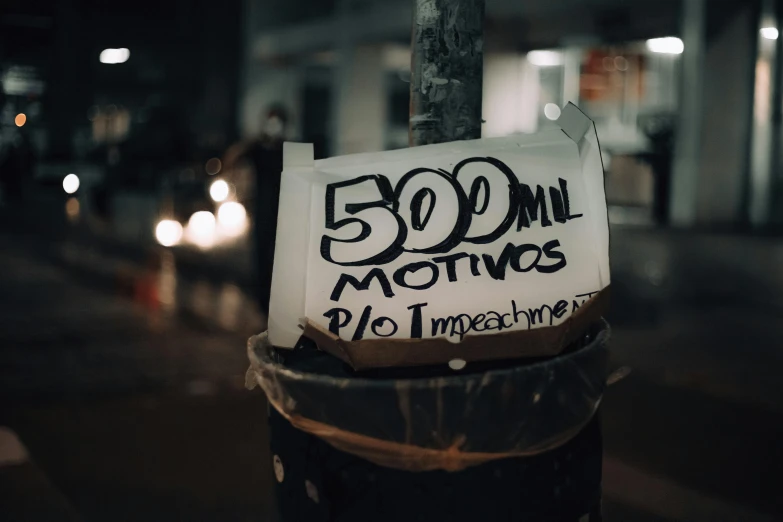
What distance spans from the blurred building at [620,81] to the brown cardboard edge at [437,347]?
39.8 feet

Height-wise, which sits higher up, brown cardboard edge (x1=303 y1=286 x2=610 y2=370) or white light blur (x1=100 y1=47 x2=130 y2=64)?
white light blur (x1=100 y1=47 x2=130 y2=64)

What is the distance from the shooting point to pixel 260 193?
26.0 ft

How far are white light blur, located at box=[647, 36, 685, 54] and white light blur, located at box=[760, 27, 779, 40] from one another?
2808 mm

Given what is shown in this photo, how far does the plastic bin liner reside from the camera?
218cm

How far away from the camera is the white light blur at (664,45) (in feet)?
64.7

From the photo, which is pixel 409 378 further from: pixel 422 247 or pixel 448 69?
pixel 448 69

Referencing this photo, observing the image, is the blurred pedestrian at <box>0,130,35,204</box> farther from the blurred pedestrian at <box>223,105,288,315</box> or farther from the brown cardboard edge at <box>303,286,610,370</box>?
the brown cardboard edge at <box>303,286,610,370</box>

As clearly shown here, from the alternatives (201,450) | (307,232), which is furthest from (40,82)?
(307,232)

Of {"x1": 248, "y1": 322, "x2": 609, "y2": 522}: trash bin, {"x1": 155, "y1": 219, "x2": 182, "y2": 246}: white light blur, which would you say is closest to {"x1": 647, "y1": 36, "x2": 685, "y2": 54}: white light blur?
{"x1": 155, "y1": 219, "x2": 182, "y2": 246}: white light blur

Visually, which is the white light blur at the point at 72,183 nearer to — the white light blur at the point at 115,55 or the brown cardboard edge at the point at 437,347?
the white light blur at the point at 115,55

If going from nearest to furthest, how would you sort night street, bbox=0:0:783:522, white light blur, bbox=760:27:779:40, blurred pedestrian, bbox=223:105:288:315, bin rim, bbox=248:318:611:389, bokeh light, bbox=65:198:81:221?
bin rim, bbox=248:318:611:389 < night street, bbox=0:0:783:522 < blurred pedestrian, bbox=223:105:288:315 < white light blur, bbox=760:27:779:40 < bokeh light, bbox=65:198:81:221

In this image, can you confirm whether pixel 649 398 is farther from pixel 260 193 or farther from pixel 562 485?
pixel 562 485

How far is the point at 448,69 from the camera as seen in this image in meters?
2.62

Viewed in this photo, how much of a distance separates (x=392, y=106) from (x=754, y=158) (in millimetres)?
15864
